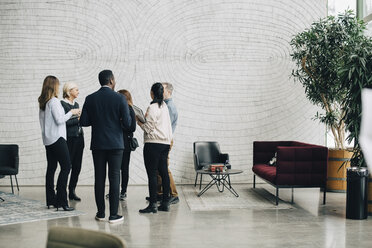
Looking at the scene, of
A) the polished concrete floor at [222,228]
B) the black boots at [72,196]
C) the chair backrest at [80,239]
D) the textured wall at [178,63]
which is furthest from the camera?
the textured wall at [178,63]

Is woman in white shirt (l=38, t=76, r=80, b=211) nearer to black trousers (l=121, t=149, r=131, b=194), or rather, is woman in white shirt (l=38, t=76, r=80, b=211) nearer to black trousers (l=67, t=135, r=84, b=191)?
black trousers (l=67, t=135, r=84, b=191)

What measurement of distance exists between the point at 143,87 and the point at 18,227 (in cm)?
372

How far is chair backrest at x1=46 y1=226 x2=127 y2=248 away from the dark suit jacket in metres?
2.89

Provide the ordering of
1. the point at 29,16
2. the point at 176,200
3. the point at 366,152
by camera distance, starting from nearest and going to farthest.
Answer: the point at 366,152, the point at 176,200, the point at 29,16

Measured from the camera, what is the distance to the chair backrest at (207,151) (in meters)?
7.14

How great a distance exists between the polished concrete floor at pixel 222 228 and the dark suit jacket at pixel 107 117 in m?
0.90

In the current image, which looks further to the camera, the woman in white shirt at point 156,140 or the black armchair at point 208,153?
the black armchair at point 208,153

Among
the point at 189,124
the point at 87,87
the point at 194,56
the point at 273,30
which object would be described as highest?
the point at 273,30

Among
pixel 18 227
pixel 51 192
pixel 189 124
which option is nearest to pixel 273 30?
pixel 189 124

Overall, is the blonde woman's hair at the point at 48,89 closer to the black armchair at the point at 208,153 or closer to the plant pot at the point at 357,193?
the black armchair at the point at 208,153

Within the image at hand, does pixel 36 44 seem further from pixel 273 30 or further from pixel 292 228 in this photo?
pixel 292 228

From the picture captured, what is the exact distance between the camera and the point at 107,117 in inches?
174

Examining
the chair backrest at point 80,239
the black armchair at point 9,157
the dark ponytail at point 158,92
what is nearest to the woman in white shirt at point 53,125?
the dark ponytail at point 158,92

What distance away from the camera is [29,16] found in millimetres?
7520
